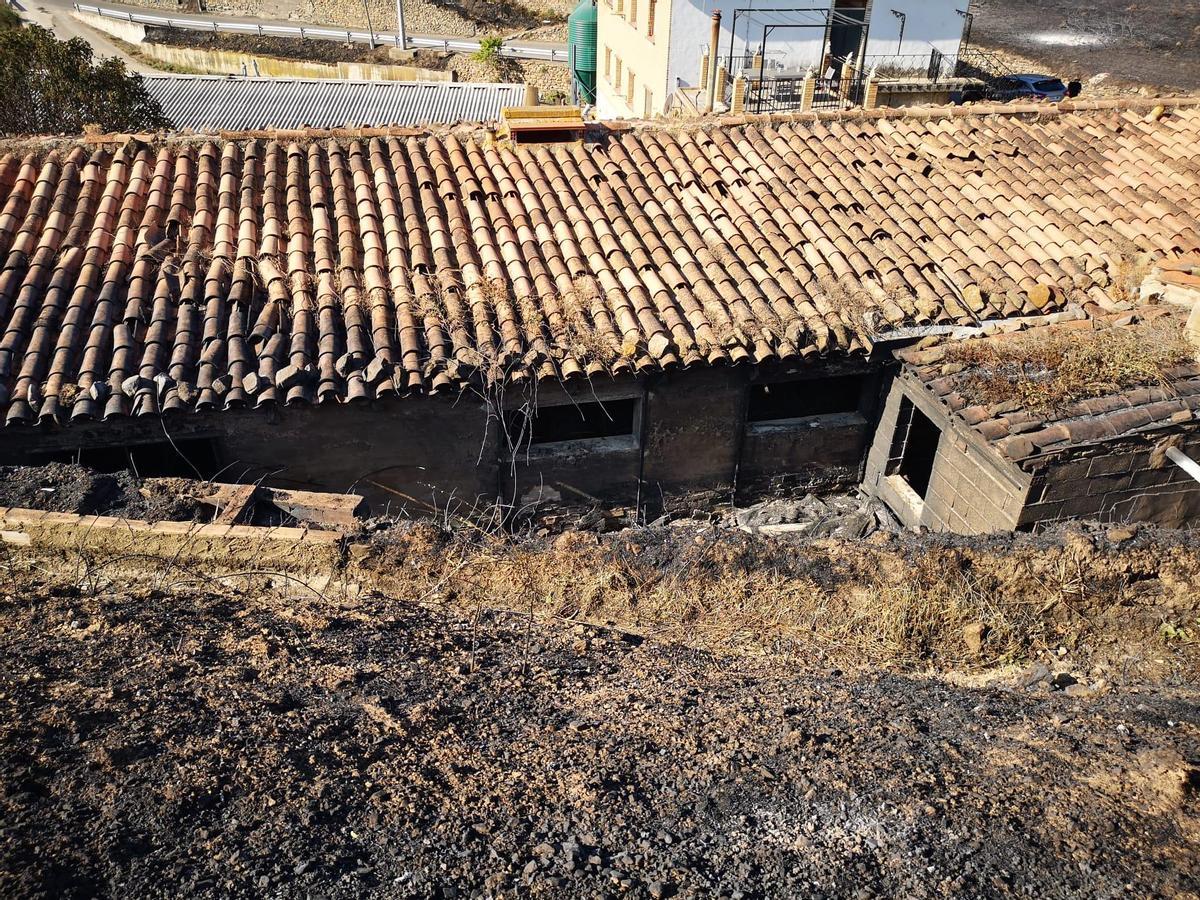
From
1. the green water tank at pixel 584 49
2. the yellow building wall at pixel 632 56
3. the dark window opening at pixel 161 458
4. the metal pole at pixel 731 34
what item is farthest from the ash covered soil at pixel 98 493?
the green water tank at pixel 584 49

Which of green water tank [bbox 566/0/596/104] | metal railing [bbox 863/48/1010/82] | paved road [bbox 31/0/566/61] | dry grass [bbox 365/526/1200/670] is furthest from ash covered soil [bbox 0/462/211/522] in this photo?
paved road [bbox 31/0/566/61]

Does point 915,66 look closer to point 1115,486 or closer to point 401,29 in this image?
point 1115,486

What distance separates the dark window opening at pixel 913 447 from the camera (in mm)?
9477

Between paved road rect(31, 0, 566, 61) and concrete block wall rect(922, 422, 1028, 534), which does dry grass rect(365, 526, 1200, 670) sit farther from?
paved road rect(31, 0, 566, 61)

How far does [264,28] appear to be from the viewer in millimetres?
47812

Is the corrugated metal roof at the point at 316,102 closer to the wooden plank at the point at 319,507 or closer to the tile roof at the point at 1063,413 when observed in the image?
the tile roof at the point at 1063,413

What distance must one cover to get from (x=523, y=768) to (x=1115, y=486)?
705 centimetres

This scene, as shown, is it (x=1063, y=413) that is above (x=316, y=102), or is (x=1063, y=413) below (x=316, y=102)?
above

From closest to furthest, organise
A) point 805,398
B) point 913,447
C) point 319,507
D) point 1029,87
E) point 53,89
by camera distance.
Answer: point 319,507
point 805,398
point 913,447
point 53,89
point 1029,87

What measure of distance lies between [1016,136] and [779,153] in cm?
387

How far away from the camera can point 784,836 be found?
3.76 m

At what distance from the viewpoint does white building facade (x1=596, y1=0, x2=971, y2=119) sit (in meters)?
26.6

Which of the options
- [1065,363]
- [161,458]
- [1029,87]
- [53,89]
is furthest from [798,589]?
[1029,87]

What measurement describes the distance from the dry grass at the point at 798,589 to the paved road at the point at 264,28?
139ft
